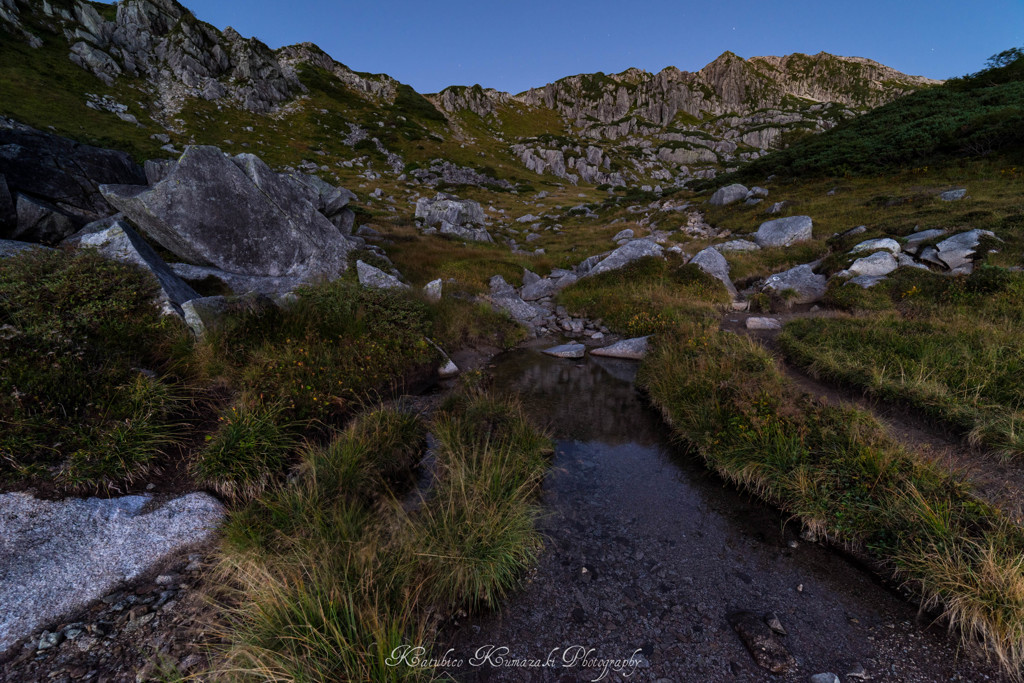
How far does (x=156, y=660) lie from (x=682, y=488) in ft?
26.8

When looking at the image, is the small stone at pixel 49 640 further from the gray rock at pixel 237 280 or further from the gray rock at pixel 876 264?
the gray rock at pixel 876 264

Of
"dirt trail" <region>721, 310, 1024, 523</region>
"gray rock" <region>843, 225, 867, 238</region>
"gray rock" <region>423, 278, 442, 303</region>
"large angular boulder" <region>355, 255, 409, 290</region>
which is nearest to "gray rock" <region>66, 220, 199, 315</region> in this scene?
"large angular boulder" <region>355, 255, 409, 290</region>

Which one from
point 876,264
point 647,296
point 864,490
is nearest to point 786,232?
point 876,264

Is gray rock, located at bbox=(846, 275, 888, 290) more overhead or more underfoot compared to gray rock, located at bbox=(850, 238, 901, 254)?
more underfoot

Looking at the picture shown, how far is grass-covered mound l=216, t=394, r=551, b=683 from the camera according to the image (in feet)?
11.4

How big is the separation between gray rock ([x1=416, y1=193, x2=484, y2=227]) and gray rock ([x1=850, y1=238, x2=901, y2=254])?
31.6 metres

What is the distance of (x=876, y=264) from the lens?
1808 centimetres

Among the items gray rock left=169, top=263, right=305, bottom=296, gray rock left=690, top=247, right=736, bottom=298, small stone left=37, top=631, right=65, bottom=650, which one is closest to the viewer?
small stone left=37, top=631, right=65, bottom=650

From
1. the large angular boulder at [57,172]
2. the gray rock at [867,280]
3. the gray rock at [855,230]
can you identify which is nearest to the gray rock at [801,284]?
the gray rock at [867,280]

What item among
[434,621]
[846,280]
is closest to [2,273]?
[434,621]

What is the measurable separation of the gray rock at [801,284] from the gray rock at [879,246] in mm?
2225

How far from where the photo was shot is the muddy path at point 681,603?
13.8ft

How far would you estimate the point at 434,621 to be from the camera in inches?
178

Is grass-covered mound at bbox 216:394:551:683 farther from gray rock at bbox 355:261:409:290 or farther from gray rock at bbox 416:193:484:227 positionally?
gray rock at bbox 416:193:484:227
